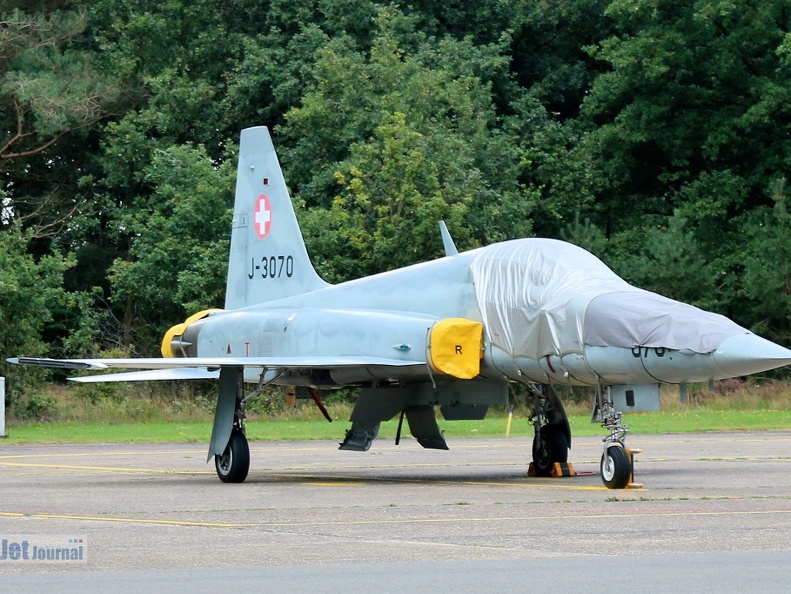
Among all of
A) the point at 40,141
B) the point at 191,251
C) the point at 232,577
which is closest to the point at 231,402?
the point at 232,577

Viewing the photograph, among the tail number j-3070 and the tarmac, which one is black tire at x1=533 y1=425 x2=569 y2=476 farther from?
the tail number j-3070

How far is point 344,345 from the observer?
55.3 feet

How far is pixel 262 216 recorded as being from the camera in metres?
20.5

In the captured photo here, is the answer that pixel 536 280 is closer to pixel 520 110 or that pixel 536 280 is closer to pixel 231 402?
pixel 231 402

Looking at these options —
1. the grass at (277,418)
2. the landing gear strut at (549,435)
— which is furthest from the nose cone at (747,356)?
the grass at (277,418)

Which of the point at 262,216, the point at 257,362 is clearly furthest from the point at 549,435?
the point at 262,216

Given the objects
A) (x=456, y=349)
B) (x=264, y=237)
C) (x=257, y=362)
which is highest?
(x=264, y=237)

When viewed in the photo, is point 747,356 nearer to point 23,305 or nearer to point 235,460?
point 235,460

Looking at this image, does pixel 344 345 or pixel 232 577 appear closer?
pixel 232 577

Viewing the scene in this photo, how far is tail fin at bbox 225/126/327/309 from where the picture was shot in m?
20.0

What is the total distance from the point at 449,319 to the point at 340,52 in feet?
98.8

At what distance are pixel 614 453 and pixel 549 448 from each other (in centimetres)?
284

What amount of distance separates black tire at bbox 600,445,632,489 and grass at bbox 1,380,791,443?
538 inches

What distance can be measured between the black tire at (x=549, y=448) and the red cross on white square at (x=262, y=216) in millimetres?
5599
